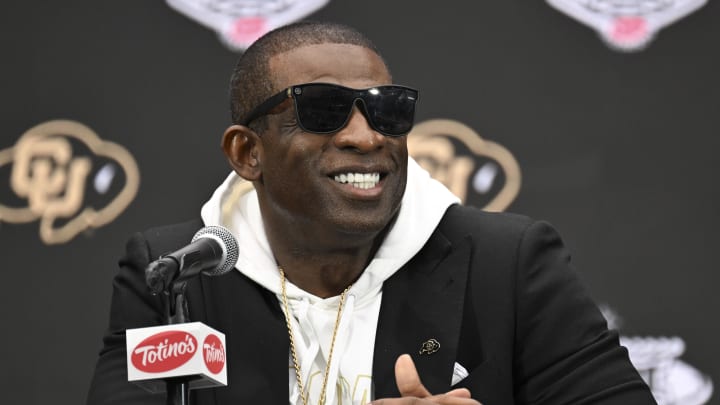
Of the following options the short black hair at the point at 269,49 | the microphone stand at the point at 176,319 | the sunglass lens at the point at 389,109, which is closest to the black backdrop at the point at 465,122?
the short black hair at the point at 269,49

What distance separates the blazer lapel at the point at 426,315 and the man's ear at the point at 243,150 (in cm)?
47

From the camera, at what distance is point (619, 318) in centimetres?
374

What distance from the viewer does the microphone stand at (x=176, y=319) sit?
6.59 feet

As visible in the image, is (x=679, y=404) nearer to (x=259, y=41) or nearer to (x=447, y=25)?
(x=447, y=25)

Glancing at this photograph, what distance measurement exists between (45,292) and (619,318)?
1934 mm

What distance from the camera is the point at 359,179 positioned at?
283cm

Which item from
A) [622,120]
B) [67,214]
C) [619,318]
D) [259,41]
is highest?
[259,41]

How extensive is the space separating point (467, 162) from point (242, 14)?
0.94 metres

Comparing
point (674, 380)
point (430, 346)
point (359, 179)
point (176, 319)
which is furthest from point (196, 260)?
point (674, 380)

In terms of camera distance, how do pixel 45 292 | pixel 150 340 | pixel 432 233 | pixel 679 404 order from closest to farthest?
pixel 150 340 → pixel 432 233 → pixel 679 404 → pixel 45 292

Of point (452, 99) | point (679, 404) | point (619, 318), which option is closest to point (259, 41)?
point (452, 99)

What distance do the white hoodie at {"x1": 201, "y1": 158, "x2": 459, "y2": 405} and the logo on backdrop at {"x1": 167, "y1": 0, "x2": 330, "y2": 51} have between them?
958 mm

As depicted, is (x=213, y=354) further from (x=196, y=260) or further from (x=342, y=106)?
(x=342, y=106)

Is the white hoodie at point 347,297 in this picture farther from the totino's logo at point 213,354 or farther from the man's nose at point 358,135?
the totino's logo at point 213,354
